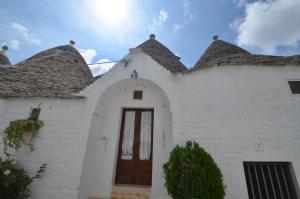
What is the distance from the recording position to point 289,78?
191 inches

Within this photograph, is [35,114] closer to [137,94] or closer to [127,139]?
[127,139]

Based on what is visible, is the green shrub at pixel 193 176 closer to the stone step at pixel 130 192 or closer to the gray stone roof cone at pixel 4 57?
the stone step at pixel 130 192

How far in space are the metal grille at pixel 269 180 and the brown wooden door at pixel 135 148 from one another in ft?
9.35

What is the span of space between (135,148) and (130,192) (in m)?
1.33

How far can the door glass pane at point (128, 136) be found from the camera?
551 centimetres

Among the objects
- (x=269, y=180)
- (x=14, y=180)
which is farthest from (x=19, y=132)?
(x=269, y=180)

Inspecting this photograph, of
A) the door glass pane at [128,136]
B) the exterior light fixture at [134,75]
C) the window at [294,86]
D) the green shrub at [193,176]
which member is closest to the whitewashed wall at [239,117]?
the window at [294,86]

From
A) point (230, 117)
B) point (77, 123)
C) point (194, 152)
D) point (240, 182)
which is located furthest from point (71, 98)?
point (240, 182)

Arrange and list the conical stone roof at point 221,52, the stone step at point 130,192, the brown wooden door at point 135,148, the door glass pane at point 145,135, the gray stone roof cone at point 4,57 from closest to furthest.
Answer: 1. the stone step at point 130,192
2. the brown wooden door at point 135,148
3. the door glass pane at point 145,135
4. the conical stone roof at point 221,52
5. the gray stone roof cone at point 4,57

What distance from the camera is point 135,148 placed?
18.2ft

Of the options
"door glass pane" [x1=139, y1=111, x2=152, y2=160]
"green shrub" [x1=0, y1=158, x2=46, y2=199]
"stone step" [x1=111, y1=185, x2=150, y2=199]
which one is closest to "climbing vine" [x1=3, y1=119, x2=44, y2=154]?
"green shrub" [x1=0, y1=158, x2=46, y2=199]

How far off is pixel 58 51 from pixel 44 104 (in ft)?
17.1

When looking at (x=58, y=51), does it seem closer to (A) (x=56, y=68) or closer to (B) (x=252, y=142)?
(A) (x=56, y=68)

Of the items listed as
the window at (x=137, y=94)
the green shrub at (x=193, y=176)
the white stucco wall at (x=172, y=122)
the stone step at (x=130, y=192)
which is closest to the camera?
the green shrub at (x=193, y=176)
